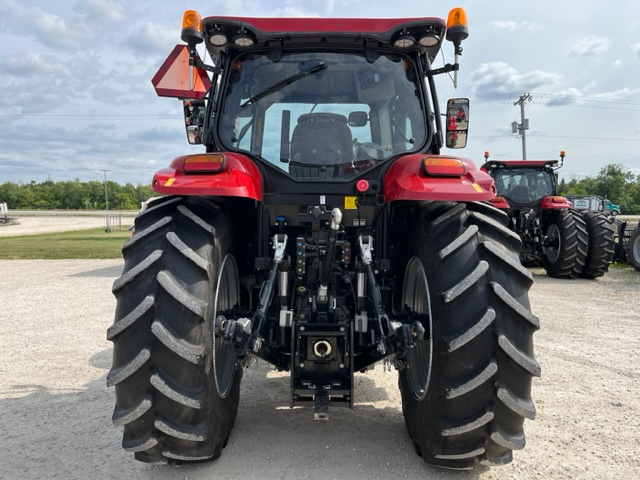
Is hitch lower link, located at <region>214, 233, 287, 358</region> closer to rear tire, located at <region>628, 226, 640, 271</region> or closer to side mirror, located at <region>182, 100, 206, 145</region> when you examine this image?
side mirror, located at <region>182, 100, 206, 145</region>

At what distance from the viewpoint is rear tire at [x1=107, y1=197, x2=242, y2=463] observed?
89.6 inches

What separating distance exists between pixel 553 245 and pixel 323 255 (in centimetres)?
936

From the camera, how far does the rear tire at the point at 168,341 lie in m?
2.28

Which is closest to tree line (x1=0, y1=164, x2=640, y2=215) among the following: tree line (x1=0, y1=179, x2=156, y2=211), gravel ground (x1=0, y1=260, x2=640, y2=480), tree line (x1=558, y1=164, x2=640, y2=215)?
tree line (x1=0, y1=179, x2=156, y2=211)

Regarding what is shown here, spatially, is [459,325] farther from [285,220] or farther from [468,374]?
[285,220]

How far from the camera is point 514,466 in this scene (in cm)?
280

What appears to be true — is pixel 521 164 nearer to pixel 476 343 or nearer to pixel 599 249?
pixel 599 249

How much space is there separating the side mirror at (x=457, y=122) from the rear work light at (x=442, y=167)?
3.04ft


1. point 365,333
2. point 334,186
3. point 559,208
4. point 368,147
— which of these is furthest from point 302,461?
point 559,208

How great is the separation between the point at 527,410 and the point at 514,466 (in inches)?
27.6

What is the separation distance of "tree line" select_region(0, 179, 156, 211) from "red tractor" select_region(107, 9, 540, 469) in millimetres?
93495

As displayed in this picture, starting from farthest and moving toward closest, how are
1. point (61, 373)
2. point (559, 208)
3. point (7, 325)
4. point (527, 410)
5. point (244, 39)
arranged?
1. point (559, 208)
2. point (7, 325)
3. point (61, 373)
4. point (244, 39)
5. point (527, 410)

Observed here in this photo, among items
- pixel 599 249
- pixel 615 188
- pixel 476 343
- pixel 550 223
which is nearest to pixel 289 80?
pixel 476 343

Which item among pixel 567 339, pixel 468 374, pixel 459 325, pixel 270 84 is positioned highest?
pixel 270 84
